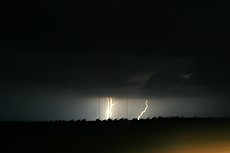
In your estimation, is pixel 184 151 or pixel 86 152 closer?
pixel 184 151

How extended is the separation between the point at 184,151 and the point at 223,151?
303 centimetres

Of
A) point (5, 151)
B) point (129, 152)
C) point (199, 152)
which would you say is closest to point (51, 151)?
point (5, 151)

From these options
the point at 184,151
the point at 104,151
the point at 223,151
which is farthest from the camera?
the point at 104,151

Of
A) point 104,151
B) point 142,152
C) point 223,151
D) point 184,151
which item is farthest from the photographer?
point 104,151

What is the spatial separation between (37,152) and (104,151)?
4994 mm


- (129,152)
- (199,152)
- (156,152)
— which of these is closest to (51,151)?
(129,152)

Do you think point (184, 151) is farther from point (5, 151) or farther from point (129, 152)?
point (5, 151)

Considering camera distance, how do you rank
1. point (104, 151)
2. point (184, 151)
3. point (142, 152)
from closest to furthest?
1. point (184, 151)
2. point (142, 152)
3. point (104, 151)

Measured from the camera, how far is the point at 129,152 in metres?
30.3

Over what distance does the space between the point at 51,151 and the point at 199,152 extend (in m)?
11.4

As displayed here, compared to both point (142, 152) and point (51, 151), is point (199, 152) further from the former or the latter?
point (51, 151)

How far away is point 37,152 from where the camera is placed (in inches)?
1289

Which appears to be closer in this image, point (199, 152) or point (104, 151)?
point (199, 152)

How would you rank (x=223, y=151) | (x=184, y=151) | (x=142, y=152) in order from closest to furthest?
1. (x=223, y=151)
2. (x=184, y=151)
3. (x=142, y=152)
